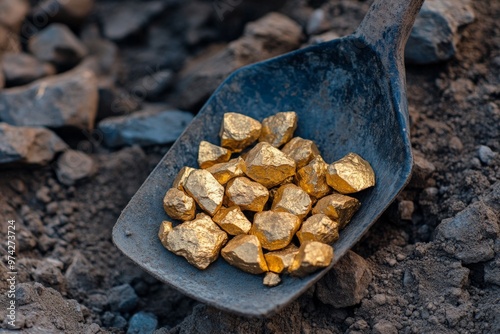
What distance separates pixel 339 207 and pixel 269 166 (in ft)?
0.95

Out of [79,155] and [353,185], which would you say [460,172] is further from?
[79,155]

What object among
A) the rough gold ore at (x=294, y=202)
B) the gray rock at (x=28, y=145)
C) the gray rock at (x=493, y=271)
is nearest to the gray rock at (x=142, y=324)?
the rough gold ore at (x=294, y=202)

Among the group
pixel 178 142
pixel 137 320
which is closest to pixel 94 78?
→ pixel 178 142

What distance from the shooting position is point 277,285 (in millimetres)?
1825

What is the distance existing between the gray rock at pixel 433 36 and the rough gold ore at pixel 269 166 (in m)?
0.80

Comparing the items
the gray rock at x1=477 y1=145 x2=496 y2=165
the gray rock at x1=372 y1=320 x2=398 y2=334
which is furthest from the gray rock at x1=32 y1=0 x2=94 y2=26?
the gray rock at x1=372 y1=320 x2=398 y2=334

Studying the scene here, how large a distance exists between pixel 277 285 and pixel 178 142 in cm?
72

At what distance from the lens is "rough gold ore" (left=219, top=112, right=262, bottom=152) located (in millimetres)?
2168

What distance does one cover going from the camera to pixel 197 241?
1908 millimetres

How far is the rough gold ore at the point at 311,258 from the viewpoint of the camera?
1.73 metres

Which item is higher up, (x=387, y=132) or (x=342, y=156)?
(x=387, y=132)

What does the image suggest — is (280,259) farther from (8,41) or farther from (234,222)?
(8,41)

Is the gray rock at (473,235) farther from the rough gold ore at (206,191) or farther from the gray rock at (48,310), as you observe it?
the gray rock at (48,310)

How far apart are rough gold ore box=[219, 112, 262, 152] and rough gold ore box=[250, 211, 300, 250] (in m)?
0.37
